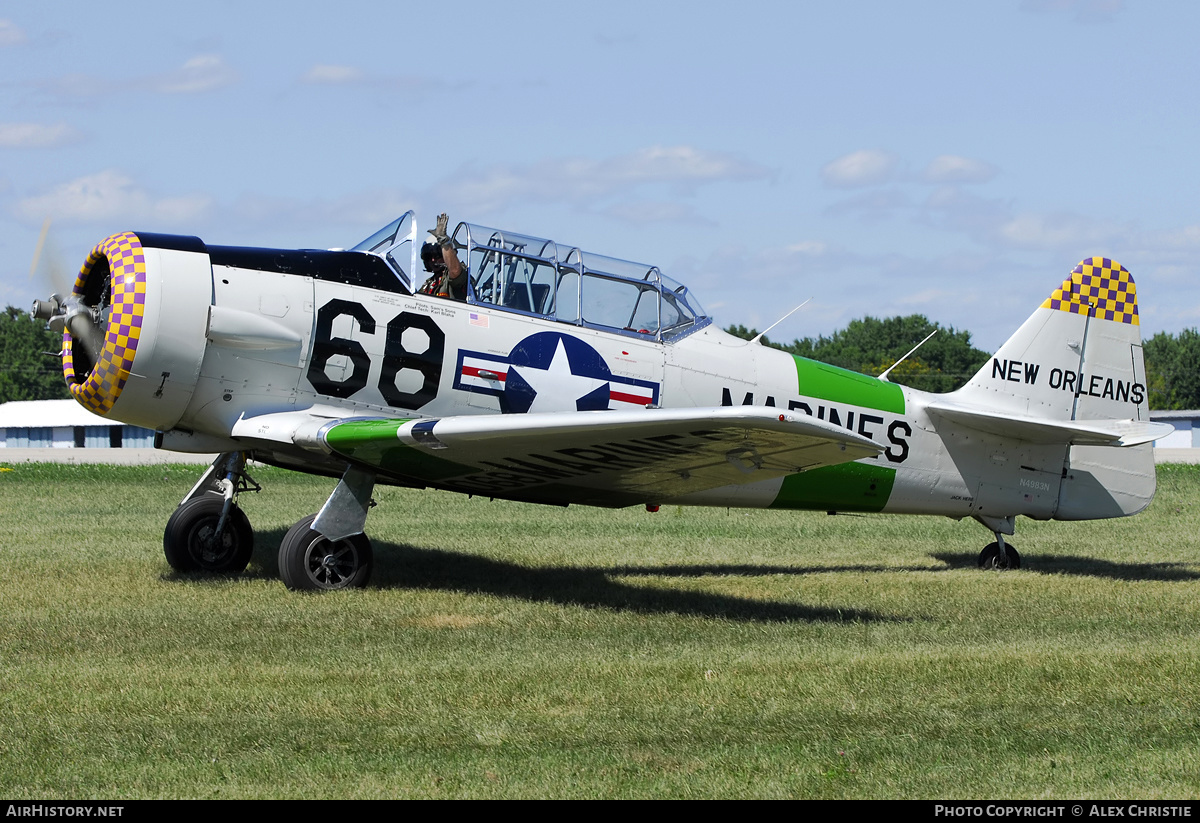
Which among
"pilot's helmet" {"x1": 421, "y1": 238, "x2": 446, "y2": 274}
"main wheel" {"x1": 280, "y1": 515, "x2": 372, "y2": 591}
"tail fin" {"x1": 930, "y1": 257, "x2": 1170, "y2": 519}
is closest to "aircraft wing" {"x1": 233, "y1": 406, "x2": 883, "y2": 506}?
"main wheel" {"x1": 280, "y1": 515, "x2": 372, "y2": 591}

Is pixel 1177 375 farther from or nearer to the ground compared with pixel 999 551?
farther from the ground

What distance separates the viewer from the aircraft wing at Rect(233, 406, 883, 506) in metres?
7.22

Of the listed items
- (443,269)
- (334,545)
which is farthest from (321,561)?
(443,269)

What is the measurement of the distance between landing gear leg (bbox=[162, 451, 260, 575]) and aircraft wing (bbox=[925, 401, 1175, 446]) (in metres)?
6.39

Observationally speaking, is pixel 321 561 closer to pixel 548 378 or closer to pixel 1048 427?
pixel 548 378

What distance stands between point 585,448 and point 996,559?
557 centimetres

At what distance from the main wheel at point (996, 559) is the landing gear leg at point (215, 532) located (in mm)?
7027

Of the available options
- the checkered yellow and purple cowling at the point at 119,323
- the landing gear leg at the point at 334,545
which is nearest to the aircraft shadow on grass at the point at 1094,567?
the landing gear leg at the point at 334,545

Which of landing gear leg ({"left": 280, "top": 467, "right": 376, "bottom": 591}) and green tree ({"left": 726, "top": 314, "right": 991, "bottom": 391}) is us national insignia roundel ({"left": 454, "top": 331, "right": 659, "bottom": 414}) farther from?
green tree ({"left": 726, "top": 314, "right": 991, "bottom": 391})

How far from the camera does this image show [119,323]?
8805 mm

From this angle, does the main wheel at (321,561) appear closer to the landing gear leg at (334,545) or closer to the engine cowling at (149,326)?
the landing gear leg at (334,545)

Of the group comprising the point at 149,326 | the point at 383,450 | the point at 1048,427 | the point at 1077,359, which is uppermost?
the point at 1077,359
